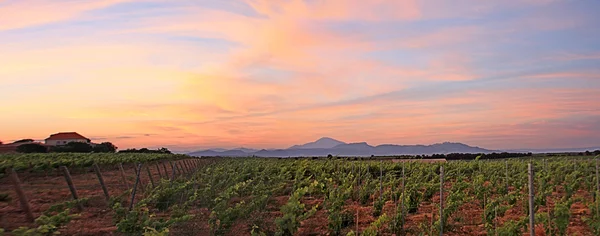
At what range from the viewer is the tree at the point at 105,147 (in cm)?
7235

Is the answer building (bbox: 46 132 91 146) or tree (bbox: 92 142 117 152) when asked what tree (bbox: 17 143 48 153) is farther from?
building (bbox: 46 132 91 146)

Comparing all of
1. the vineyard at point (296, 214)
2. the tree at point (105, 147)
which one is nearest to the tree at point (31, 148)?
the tree at point (105, 147)

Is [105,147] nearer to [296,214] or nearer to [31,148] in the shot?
[31,148]

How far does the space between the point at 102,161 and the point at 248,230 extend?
68.6ft

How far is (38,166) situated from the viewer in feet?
70.2

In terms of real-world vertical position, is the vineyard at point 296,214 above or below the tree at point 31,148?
below

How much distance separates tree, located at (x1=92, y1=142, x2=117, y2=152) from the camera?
7235cm

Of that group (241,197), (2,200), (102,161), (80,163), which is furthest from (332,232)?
(102,161)

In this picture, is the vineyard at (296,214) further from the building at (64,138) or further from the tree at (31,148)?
the building at (64,138)

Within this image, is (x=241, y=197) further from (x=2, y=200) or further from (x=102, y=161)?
(x=102, y=161)

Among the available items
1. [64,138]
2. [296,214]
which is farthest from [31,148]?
[296,214]

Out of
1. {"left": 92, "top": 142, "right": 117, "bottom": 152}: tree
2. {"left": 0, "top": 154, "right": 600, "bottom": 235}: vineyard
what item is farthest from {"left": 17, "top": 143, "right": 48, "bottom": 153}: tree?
{"left": 0, "top": 154, "right": 600, "bottom": 235}: vineyard

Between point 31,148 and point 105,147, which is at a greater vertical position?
point 105,147

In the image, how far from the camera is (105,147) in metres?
76.5
